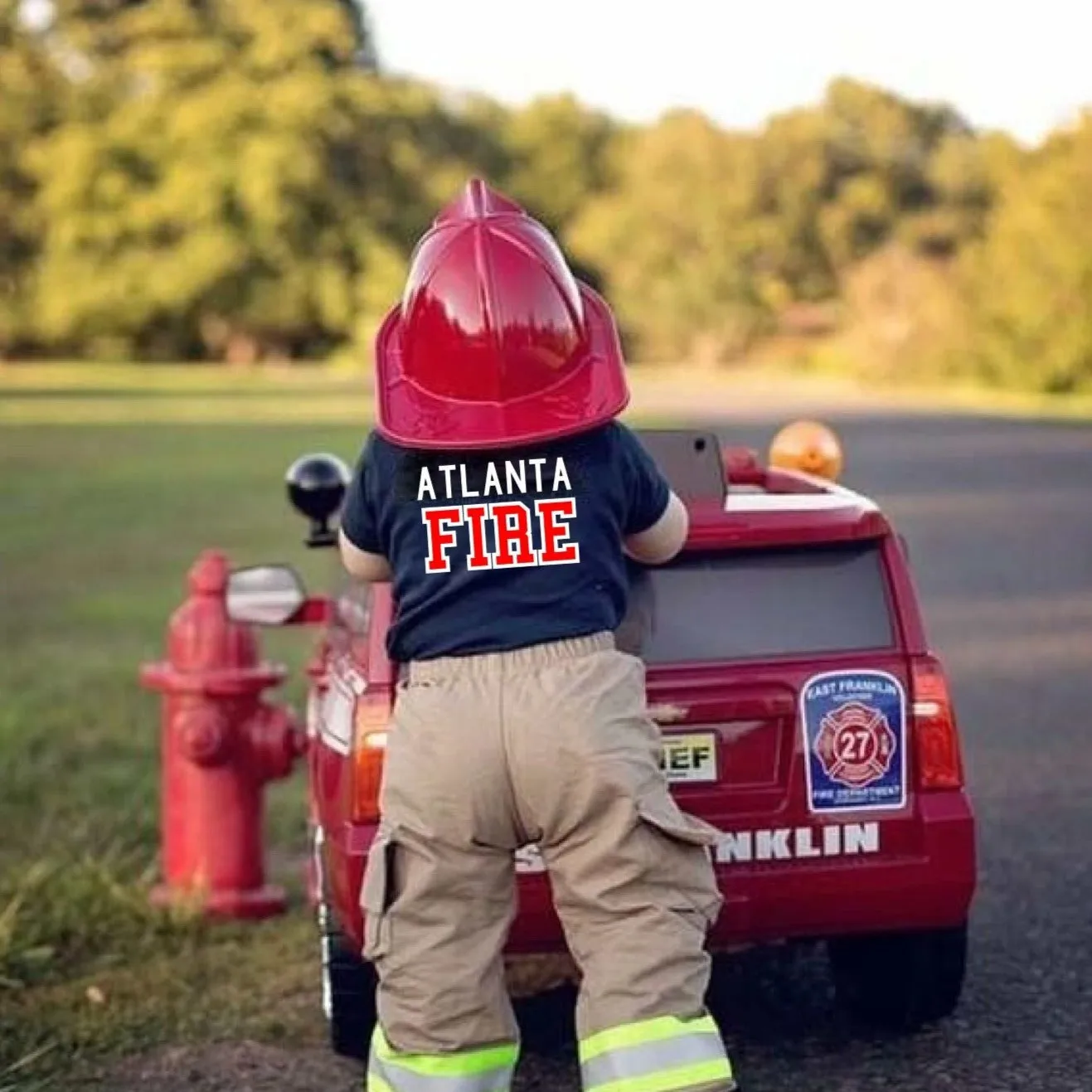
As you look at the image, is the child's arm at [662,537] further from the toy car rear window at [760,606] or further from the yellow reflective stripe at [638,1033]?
the yellow reflective stripe at [638,1033]

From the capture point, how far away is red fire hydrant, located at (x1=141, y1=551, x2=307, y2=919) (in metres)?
6.50

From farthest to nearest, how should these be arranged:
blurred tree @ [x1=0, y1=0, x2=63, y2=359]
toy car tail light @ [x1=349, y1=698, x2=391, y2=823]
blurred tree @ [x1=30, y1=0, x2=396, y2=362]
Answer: blurred tree @ [x1=0, y1=0, x2=63, y2=359], blurred tree @ [x1=30, y1=0, x2=396, y2=362], toy car tail light @ [x1=349, y1=698, x2=391, y2=823]

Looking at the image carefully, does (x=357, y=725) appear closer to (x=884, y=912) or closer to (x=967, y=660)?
(x=884, y=912)

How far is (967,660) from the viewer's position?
11.8 meters

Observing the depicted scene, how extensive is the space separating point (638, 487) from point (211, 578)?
2698mm

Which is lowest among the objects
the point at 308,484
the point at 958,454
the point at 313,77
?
the point at 958,454

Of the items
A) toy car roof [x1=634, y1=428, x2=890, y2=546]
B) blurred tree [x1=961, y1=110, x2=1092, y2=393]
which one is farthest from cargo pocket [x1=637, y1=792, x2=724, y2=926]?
blurred tree [x1=961, y1=110, x2=1092, y2=393]

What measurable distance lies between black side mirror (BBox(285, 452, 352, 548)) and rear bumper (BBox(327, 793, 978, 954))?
1.54 metres

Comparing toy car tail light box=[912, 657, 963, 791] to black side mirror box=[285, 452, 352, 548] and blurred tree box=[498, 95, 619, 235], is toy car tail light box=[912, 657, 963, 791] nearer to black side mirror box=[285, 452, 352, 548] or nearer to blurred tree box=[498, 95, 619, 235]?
black side mirror box=[285, 452, 352, 548]

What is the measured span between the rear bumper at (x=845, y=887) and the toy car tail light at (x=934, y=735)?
0.05m

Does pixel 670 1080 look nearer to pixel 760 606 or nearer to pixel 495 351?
pixel 495 351

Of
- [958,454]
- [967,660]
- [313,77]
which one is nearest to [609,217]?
[313,77]

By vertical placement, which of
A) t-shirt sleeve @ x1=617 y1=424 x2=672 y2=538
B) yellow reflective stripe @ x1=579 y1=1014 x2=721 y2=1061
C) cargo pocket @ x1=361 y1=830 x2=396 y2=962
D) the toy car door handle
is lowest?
yellow reflective stripe @ x1=579 y1=1014 x2=721 y2=1061

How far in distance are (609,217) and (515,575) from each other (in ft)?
291
